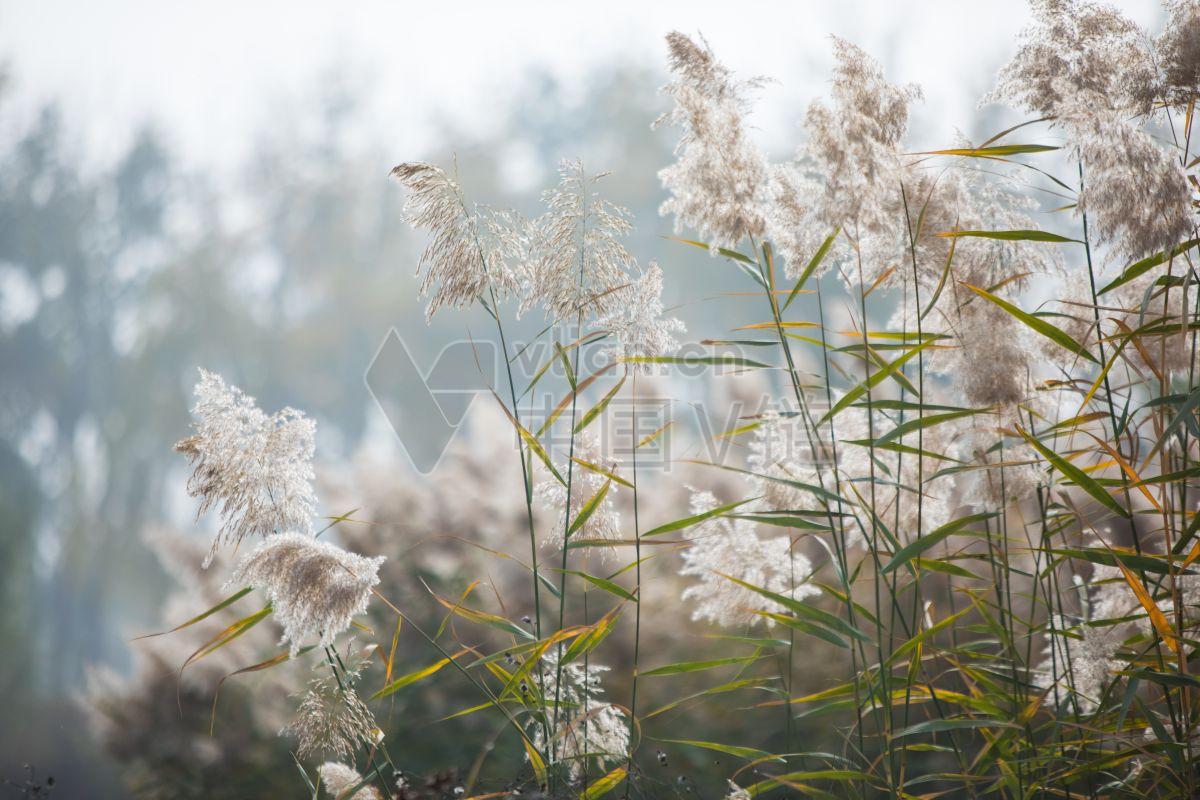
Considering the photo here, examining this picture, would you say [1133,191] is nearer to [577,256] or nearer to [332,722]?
[577,256]

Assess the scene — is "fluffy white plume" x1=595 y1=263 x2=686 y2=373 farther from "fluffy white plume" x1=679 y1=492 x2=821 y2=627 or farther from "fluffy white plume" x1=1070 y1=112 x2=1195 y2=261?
"fluffy white plume" x1=1070 y1=112 x2=1195 y2=261

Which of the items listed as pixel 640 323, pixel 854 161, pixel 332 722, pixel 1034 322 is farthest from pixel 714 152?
pixel 332 722

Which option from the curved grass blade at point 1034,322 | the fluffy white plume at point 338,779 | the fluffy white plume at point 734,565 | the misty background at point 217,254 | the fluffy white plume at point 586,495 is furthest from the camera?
the misty background at point 217,254

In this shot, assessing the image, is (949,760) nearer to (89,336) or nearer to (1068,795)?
(1068,795)

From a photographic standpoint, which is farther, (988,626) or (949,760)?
(949,760)

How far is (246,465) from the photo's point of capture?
1.36 metres

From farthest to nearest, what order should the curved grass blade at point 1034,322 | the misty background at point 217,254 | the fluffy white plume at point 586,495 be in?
the misty background at point 217,254 < the fluffy white plume at point 586,495 < the curved grass blade at point 1034,322

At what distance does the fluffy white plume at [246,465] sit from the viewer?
1360mm

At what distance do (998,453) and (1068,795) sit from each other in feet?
2.12

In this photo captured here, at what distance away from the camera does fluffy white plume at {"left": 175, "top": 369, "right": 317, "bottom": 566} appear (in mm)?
1360

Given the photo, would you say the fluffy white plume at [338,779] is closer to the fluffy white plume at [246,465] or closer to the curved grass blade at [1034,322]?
the fluffy white plume at [246,465]

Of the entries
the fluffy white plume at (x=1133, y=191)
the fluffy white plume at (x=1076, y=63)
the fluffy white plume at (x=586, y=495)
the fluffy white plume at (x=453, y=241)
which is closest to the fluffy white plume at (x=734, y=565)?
the fluffy white plume at (x=586, y=495)

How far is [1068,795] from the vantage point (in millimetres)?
1343

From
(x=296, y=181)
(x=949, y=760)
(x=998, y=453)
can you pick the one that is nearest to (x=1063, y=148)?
(x=998, y=453)
